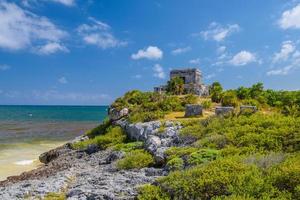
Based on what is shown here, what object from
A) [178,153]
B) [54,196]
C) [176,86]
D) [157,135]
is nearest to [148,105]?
[157,135]

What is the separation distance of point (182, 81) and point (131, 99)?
14978 millimetres

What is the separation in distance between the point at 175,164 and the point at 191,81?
4391 centimetres

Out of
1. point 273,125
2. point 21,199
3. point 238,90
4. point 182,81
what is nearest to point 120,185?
point 21,199

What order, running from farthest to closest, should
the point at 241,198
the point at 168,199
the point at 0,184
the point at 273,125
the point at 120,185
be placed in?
1. the point at 0,184
2. the point at 273,125
3. the point at 120,185
4. the point at 168,199
5. the point at 241,198

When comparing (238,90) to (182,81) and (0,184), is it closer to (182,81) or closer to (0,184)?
(182,81)

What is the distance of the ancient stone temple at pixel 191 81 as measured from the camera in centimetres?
5419

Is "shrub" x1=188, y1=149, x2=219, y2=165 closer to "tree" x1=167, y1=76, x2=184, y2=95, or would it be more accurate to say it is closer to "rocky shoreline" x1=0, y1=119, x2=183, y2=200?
"rocky shoreline" x1=0, y1=119, x2=183, y2=200

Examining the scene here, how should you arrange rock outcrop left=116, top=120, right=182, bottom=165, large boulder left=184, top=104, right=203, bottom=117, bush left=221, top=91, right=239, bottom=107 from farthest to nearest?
bush left=221, top=91, right=239, bottom=107 < large boulder left=184, top=104, right=203, bottom=117 < rock outcrop left=116, top=120, right=182, bottom=165

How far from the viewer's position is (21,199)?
42.0 feet

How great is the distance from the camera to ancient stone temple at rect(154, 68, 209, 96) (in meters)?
54.2

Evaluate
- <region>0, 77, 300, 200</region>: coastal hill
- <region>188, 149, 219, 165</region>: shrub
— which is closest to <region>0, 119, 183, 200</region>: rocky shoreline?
<region>0, 77, 300, 200</region>: coastal hill

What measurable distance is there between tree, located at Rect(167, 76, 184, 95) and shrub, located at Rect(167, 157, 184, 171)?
126ft

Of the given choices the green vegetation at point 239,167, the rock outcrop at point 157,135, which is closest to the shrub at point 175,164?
the green vegetation at point 239,167

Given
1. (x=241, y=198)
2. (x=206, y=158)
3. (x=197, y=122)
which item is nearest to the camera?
(x=241, y=198)
